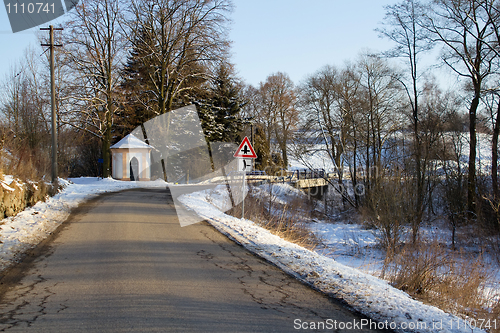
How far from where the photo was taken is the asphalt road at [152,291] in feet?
13.3

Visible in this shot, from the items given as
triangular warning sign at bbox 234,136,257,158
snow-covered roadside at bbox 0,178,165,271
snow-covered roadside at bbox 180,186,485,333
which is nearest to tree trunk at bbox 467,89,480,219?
triangular warning sign at bbox 234,136,257,158

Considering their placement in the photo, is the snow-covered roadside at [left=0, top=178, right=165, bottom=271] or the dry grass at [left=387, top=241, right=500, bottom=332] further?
the snow-covered roadside at [left=0, top=178, right=165, bottom=271]

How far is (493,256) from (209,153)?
29.9 meters

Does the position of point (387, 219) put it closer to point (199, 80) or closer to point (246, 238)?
point (246, 238)

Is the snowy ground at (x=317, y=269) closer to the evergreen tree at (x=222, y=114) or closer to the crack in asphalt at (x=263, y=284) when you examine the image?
the crack in asphalt at (x=263, y=284)

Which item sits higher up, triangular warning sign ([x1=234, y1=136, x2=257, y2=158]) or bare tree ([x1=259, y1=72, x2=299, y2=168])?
bare tree ([x1=259, y1=72, x2=299, y2=168])

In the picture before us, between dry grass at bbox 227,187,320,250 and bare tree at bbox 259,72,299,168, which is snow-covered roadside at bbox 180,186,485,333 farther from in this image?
bare tree at bbox 259,72,299,168

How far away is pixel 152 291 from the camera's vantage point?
500 centimetres

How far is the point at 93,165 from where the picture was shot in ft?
145

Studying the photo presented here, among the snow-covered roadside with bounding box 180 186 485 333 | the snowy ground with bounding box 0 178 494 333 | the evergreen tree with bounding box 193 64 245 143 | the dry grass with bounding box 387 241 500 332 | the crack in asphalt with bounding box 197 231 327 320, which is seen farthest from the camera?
the evergreen tree with bounding box 193 64 245 143

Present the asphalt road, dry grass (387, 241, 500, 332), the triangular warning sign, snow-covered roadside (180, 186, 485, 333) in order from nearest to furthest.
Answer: the asphalt road → snow-covered roadside (180, 186, 485, 333) → dry grass (387, 241, 500, 332) → the triangular warning sign

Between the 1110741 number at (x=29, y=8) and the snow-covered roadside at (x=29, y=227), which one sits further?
the 1110741 number at (x=29, y=8)

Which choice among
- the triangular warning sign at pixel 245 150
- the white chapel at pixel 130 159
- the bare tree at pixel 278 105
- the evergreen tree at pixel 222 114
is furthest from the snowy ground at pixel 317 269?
the bare tree at pixel 278 105

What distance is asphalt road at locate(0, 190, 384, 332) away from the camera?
4039 mm
